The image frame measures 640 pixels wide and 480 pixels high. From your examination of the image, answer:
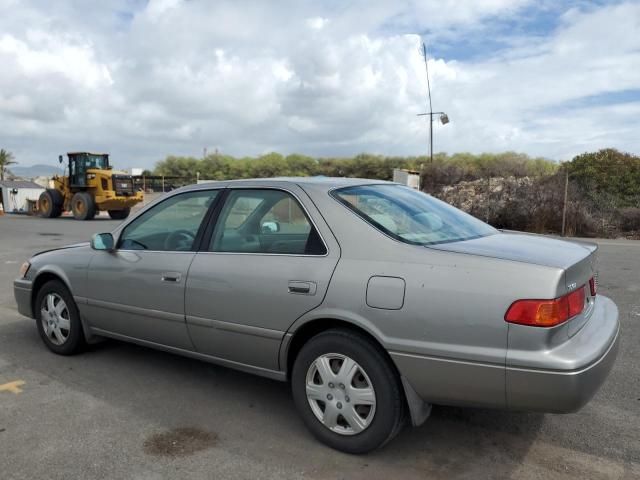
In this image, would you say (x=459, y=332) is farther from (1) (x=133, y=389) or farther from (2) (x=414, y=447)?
(1) (x=133, y=389)

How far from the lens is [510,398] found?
104 inches

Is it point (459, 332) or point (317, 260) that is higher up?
point (317, 260)

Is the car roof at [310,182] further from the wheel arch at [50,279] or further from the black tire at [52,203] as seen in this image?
the black tire at [52,203]

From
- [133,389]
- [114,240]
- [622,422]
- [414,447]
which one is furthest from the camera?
[114,240]

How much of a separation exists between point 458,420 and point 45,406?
273 centimetres

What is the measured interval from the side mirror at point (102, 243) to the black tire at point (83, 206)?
21.6 m

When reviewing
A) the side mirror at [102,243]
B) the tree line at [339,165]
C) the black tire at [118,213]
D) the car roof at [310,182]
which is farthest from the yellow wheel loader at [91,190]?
the car roof at [310,182]

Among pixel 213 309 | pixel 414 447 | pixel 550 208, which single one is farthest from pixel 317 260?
pixel 550 208

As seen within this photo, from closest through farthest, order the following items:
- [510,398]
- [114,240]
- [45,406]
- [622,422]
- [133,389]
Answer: [510,398] < [622,422] < [45,406] < [133,389] < [114,240]

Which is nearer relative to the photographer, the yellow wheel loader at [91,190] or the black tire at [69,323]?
the black tire at [69,323]

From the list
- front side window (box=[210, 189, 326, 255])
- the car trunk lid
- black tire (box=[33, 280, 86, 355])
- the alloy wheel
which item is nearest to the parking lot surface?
black tire (box=[33, 280, 86, 355])

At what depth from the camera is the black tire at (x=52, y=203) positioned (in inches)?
1035

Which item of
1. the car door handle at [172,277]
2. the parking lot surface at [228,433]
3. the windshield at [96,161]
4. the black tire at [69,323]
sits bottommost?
the parking lot surface at [228,433]

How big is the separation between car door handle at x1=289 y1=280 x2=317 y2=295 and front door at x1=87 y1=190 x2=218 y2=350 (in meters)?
0.93
